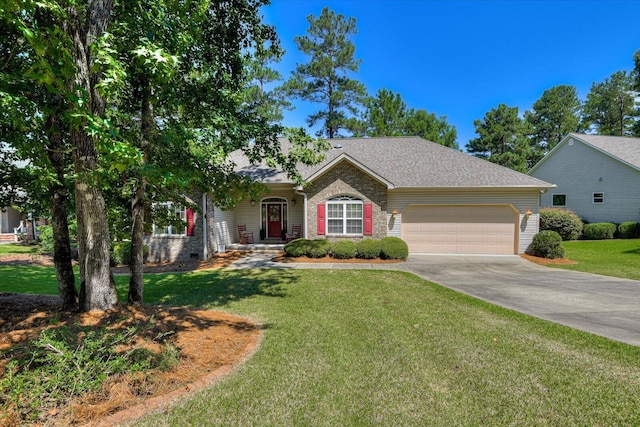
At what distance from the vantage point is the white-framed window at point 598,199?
20411 mm

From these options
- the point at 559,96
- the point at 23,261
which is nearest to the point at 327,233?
the point at 23,261

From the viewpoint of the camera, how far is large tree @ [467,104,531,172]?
32.4m

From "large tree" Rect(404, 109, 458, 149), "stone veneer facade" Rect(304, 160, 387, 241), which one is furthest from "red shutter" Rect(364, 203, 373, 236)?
"large tree" Rect(404, 109, 458, 149)

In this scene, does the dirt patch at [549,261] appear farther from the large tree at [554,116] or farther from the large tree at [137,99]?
the large tree at [554,116]

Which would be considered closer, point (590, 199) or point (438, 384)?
point (438, 384)

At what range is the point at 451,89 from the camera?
27375mm

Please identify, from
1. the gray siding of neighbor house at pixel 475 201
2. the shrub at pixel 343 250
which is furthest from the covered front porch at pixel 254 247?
the gray siding of neighbor house at pixel 475 201

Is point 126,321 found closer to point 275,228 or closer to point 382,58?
point 275,228

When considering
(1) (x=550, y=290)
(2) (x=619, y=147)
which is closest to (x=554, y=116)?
(2) (x=619, y=147)

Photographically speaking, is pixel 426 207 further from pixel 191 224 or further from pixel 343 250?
pixel 191 224

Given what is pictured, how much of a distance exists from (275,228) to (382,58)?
14.8 meters

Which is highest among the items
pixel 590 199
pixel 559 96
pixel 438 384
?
pixel 559 96

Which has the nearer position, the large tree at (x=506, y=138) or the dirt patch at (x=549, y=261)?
the dirt patch at (x=549, y=261)

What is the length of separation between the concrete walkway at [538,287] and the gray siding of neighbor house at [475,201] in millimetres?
1471
